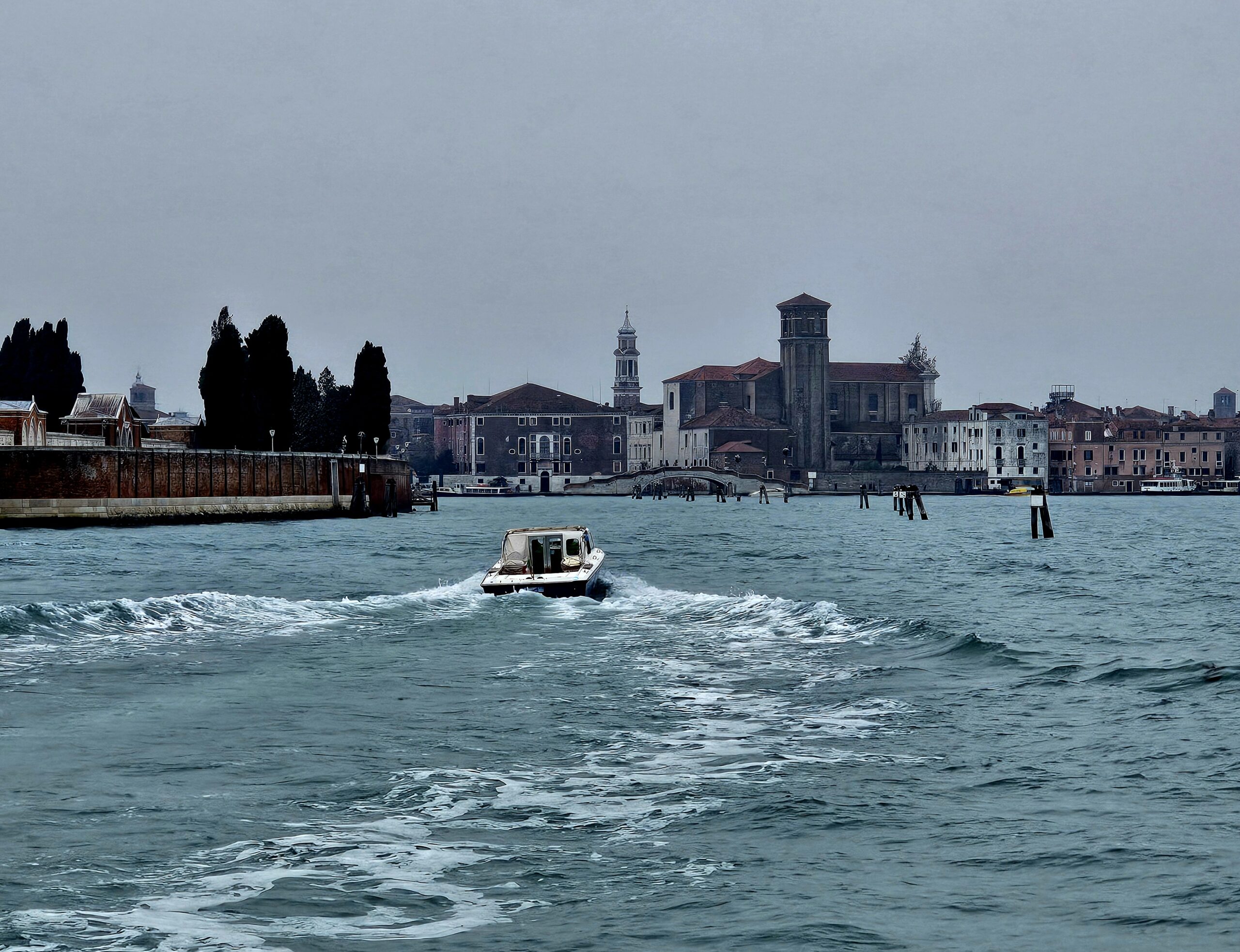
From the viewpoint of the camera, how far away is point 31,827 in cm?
986

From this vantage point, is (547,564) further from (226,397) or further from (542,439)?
(542,439)

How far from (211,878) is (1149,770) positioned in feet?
23.6

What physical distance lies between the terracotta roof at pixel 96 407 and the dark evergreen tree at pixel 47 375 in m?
1.72

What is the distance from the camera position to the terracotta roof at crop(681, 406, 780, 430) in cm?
15475

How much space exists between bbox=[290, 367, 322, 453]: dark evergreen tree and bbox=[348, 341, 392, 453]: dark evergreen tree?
6134 mm

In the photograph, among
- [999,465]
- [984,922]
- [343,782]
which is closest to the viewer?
[984,922]

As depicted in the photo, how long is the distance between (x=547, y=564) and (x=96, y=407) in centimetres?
5656

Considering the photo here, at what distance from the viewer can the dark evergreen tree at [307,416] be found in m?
95.0

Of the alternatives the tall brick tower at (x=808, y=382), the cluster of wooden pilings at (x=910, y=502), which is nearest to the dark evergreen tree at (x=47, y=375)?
the cluster of wooden pilings at (x=910, y=502)

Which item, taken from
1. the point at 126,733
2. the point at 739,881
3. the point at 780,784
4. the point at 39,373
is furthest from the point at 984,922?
the point at 39,373

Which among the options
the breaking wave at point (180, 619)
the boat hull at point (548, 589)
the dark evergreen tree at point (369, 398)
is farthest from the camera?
the dark evergreen tree at point (369, 398)

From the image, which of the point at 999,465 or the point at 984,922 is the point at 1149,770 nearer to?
the point at 984,922

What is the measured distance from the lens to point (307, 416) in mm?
96875

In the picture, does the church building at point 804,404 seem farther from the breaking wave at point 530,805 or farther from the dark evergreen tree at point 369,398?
the breaking wave at point 530,805
